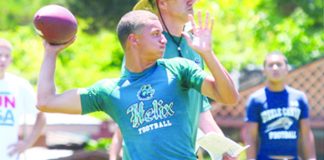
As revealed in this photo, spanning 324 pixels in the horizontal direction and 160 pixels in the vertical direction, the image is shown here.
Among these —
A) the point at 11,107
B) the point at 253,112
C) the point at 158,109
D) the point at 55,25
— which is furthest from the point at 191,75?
the point at 253,112

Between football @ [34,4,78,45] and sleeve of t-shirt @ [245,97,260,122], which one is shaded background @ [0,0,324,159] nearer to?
sleeve of t-shirt @ [245,97,260,122]

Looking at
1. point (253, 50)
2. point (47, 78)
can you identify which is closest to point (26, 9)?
point (253, 50)

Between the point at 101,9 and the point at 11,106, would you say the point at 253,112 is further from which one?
the point at 101,9

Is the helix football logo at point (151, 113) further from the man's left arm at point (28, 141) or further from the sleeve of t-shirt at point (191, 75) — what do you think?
the man's left arm at point (28, 141)

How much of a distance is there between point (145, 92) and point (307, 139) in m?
4.81

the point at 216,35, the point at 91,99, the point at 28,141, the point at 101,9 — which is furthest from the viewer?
the point at 216,35

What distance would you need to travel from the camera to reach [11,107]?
882 cm

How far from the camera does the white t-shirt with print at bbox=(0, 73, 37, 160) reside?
344 inches

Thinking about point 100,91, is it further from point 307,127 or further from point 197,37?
point 307,127

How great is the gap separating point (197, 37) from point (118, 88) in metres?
0.56

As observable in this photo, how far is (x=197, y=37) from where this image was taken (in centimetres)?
511

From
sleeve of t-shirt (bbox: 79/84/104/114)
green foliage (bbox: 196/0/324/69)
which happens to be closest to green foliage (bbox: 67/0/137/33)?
green foliage (bbox: 196/0/324/69)

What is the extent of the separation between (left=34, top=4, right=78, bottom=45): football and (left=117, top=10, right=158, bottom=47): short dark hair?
0.29 metres

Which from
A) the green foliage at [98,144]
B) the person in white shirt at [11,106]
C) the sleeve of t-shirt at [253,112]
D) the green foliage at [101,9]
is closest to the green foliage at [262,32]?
the green foliage at [101,9]
